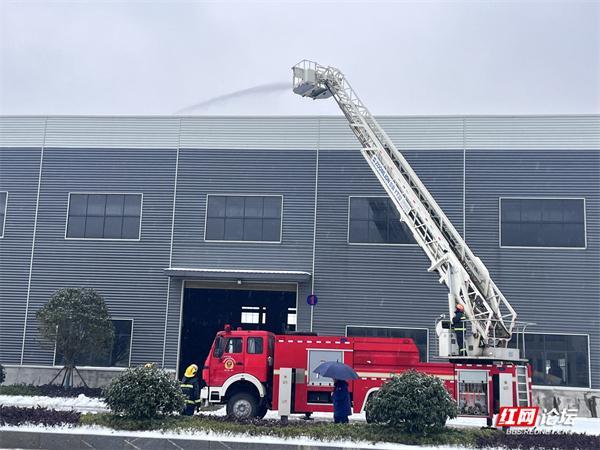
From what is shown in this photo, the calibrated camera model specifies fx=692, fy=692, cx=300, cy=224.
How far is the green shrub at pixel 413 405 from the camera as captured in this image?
14.1 metres

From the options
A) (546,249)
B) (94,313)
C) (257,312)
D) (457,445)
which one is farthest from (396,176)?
(257,312)

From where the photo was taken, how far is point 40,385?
26.1 metres

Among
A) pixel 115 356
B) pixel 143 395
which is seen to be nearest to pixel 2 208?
pixel 115 356

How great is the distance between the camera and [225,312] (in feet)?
105

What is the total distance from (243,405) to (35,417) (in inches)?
209

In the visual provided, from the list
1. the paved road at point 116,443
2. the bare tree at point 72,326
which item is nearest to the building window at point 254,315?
the bare tree at point 72,326

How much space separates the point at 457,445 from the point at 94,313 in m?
15.4

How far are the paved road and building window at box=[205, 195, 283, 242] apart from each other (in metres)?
13.6

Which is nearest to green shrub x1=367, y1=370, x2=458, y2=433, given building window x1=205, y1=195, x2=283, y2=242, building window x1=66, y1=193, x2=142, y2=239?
building window x1=205, y1=195, x2=283, y2=242

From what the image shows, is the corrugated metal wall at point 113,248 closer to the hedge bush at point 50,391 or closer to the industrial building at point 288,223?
the industrial building at point 288,223

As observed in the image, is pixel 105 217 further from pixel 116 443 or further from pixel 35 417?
pixel 116 443

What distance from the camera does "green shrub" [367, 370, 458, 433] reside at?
14.1 metres

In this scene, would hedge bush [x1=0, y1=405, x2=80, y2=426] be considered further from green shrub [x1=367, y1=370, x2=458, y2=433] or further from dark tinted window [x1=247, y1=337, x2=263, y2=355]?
green shrub [x1=367, y1=370, x2=458, y2=433]

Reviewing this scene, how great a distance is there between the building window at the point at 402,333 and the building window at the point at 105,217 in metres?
9.22
